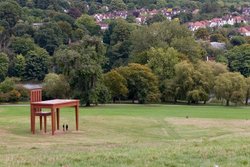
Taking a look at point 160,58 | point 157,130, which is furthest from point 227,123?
point 160,58

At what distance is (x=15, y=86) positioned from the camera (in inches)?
2844

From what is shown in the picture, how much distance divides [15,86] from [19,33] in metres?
41.7

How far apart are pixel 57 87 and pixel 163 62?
16218 millimetres

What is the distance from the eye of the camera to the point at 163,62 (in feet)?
245

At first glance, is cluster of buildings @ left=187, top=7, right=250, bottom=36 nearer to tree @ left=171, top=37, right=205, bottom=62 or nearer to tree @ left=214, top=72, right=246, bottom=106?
tree @ left=171, top=37, right=205, bottom=62

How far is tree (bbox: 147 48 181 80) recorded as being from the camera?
73.5 metres

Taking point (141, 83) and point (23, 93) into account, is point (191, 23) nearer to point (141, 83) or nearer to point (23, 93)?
point (141, 83)

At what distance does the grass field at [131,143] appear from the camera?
43.8 feet

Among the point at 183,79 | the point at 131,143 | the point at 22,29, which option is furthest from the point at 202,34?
the point at 131,143

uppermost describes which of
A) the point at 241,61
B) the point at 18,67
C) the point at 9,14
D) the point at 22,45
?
the point at 9,14

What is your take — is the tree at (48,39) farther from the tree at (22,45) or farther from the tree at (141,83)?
the tree at (141,83)

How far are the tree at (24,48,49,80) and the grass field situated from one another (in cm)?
3754

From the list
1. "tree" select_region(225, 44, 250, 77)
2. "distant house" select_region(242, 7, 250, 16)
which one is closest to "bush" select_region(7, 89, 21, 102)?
"tree" select_region(225, 44, 250, 77)

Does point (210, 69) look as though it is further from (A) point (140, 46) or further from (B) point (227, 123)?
(B) point (227, 123)
